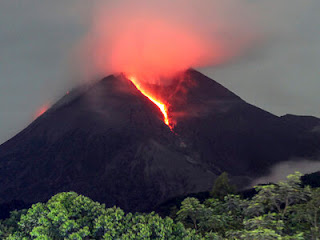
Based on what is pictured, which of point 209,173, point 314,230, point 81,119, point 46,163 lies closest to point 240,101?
point 209,173

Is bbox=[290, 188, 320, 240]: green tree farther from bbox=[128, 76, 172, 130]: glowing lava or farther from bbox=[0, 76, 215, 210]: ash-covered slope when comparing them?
bbox=[128, 76, 172, 130]: glowing lava

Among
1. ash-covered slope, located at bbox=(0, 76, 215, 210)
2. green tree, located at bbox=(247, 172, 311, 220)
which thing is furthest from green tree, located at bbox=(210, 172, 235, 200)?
ash-covered slope, located at bbox=(0, 76, 215, 210)

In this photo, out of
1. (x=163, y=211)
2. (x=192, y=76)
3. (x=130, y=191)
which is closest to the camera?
(x=163, y=211)

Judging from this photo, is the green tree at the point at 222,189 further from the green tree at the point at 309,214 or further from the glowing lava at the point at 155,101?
the glowing lava at the point at 155,101

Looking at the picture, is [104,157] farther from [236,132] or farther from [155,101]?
[236,132]

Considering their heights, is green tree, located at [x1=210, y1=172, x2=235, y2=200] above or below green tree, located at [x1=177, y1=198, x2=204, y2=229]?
above

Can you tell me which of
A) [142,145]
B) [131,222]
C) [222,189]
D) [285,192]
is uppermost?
[142,145]

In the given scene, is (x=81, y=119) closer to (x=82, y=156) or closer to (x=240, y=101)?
(x=82, y=156)

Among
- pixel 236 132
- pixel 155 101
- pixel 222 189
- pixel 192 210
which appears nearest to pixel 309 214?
pixel 192 210
